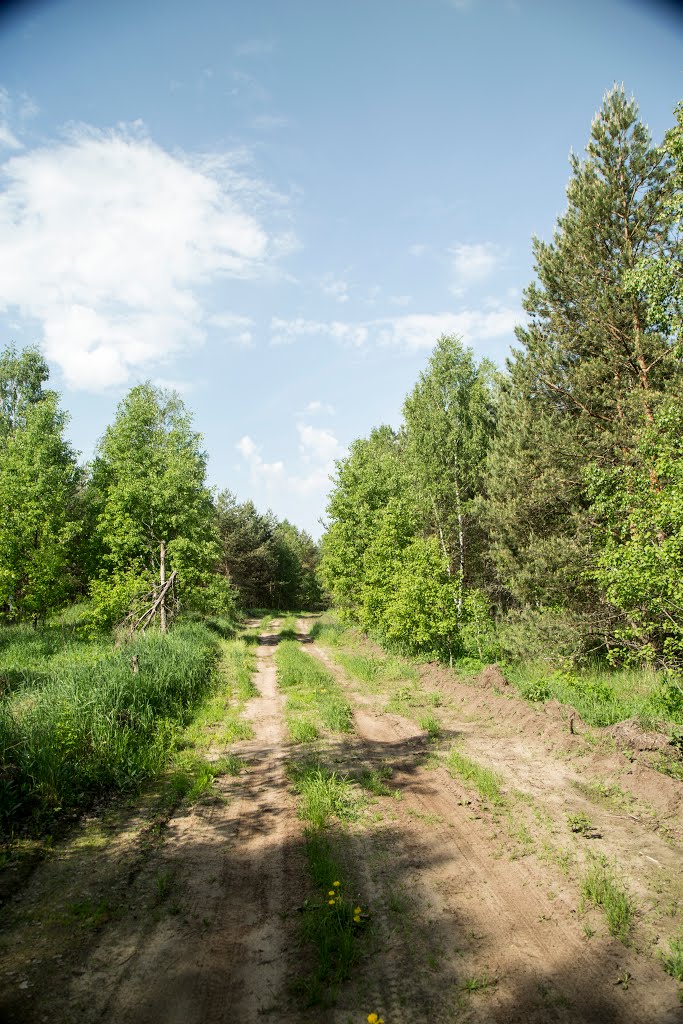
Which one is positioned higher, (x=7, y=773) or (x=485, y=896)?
(x=7, y=773)

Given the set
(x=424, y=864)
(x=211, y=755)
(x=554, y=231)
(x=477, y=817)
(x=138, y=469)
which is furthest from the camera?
(x=138, y=469)

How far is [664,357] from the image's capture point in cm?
1319

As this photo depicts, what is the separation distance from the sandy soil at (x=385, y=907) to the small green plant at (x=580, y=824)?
0.44 ft

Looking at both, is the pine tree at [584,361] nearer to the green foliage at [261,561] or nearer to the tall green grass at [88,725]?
the tall green grass at [88,725]

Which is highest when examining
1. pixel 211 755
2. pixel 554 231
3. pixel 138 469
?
pixel 554 231

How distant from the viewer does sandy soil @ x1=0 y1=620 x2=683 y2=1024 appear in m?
4.02

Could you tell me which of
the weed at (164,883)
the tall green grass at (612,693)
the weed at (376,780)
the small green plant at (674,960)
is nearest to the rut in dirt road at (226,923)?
the weed at (164,883)

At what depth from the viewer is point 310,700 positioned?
13852 millimetres

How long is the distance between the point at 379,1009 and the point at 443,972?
0.68m

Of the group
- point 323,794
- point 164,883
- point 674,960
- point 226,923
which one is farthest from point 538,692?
point 164,883

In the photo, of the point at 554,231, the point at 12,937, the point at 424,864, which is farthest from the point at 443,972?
the point at 554,231

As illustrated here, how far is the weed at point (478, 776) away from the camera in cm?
767

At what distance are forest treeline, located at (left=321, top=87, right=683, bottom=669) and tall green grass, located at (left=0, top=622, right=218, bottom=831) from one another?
8.51 m

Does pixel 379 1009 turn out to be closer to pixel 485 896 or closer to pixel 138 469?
pixel 485 896
